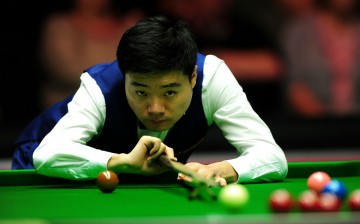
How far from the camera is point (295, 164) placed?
3.35 meters

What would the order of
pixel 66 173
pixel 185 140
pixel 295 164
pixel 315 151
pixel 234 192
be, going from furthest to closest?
pixel 315 151, pixel 185 140, pixel 295 164, pixel 66 173, pixel 234 192

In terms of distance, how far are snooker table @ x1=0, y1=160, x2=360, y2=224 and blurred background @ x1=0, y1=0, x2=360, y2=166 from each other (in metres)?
3.51

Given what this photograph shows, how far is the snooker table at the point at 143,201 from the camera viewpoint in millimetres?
2102

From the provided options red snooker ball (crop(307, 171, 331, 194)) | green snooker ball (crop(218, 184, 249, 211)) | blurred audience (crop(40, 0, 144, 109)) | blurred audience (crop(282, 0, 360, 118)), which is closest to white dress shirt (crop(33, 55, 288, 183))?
red snooker ball (crop(307, 171, 331, 194))

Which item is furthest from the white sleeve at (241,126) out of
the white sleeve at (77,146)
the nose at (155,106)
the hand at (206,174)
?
the white sleeve at (77,146)

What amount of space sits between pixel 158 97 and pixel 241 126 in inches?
18.8

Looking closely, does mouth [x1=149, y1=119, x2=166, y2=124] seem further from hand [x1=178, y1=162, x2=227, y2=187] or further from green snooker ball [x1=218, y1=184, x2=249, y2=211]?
green snooker ball [x1=218, y1=184, x2=249, y2=211]

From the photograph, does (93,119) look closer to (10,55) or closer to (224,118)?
(224,118)

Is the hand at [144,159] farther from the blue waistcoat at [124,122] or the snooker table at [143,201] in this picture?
the blue waistcoat at [124,122]

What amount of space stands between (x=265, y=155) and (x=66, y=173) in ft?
2.82

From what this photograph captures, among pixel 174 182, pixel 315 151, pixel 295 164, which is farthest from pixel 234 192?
pixel 315 151

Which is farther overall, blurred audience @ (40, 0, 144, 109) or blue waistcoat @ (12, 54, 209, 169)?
blurred audience @ (40, 0, 144, 109)

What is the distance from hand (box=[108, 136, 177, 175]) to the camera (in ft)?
9.80

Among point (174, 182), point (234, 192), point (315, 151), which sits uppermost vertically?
point (234, 192)
